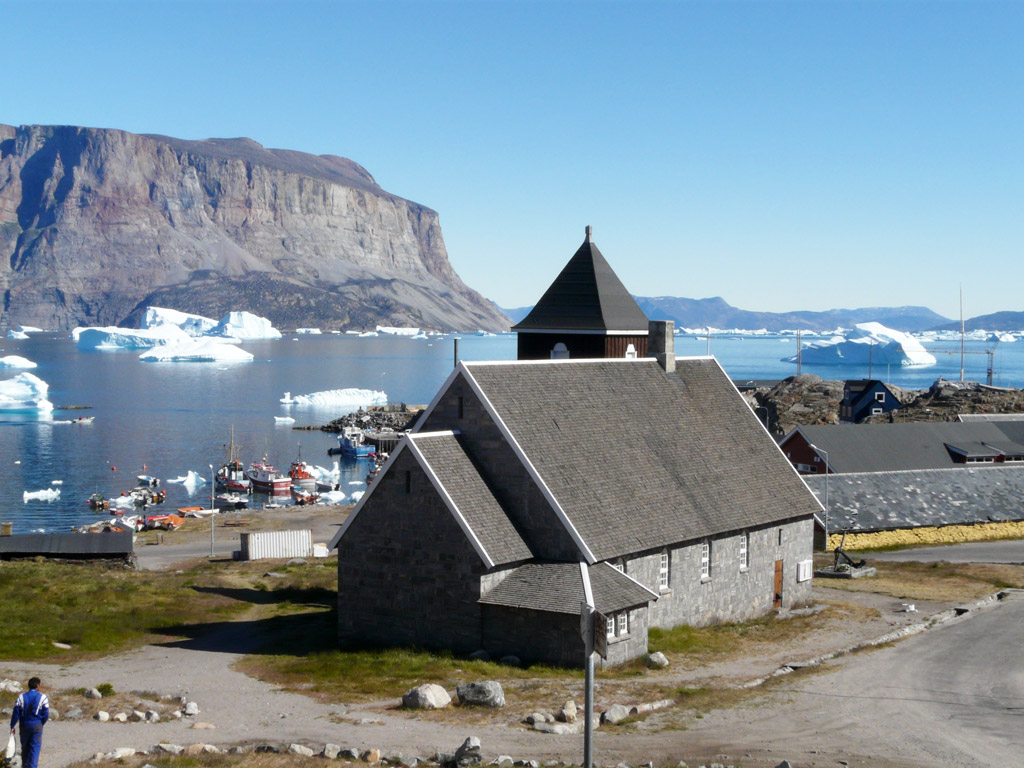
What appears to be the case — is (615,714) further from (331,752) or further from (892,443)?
(892,443)

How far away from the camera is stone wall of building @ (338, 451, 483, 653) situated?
91.8ft

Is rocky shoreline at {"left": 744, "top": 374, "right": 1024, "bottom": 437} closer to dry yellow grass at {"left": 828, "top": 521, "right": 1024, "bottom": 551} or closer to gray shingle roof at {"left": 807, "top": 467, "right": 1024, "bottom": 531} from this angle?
gray shingle roof at {"left": 807, "top": 467, "right": 1024, "bottom": 531}

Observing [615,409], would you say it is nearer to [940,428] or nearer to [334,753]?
[334,753]

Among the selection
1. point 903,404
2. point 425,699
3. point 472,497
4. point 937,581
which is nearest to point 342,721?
point 425,699

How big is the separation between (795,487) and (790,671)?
11424 millimetres

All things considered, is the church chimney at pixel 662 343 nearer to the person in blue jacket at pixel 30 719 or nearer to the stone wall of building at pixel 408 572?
the stone wall of building at pixel 408 572

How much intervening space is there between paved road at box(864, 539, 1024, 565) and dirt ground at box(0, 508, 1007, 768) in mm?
21584

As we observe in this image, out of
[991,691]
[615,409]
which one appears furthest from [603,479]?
[991,691]

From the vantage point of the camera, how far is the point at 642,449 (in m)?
32.9

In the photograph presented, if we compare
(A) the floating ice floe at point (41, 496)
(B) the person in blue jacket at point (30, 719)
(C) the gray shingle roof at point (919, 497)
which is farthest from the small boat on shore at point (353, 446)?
(B) the person in blue jacket at point (30, 719)

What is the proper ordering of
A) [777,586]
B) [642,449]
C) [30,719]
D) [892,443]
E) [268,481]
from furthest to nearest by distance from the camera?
1. [268,481]
2. [892,443]
3. [777,586]
4. [642,449]
5. [30,719]

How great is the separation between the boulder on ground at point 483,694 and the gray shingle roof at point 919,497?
35.2m

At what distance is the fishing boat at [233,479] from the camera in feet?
324

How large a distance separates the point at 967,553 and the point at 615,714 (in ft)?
118
